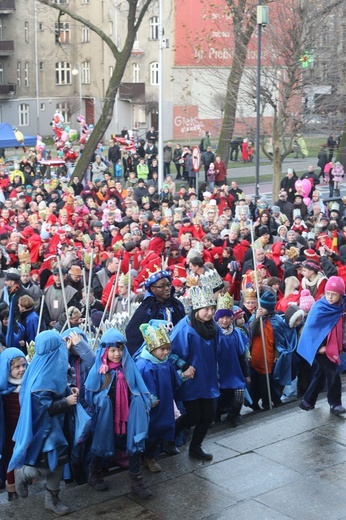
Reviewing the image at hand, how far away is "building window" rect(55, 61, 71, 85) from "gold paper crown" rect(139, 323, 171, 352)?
2136 inches

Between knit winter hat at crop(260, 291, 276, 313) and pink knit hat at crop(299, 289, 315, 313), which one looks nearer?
knit winter hat at crop(260, 291, 276, 313)

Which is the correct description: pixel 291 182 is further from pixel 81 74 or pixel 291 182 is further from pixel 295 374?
pixel 81 74

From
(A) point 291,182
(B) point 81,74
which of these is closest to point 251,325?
(A) point 291,182

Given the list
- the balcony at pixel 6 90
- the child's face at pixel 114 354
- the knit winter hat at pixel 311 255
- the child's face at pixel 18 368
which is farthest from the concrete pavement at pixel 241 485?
the balcony at pixel 6 90

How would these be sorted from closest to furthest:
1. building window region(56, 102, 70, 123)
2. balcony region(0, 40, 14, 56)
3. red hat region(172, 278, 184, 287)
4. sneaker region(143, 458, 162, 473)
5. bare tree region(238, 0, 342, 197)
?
sneaker region(143, 458, 162, 473), red hat region(172, 278, 184, 287), bare tree region(238, 0, 342, 197), balcony region(0, 40, 14, 56), building window region(56, 102, 70, 123)

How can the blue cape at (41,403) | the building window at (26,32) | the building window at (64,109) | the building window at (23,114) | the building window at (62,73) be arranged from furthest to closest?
the building window at (62,73)
the building window at (64,109)
the building window at (23,114)
the building window at (26,32)
the blue cape at (41,403)

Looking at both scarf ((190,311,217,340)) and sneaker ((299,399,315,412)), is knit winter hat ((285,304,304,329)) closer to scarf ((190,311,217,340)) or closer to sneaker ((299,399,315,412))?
sneaker ((299,399,315,412))

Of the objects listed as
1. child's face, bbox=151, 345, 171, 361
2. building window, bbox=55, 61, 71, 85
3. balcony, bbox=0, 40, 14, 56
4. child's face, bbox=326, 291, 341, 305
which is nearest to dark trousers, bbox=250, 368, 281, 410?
child's face, bbox=326, 291, 341, 305

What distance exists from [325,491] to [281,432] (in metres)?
1.35

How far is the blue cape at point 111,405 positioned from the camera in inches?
291

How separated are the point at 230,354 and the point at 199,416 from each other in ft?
2.70

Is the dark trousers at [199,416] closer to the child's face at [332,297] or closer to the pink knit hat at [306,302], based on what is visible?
the child's face at [332,297]

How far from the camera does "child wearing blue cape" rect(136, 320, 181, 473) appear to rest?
25.1ft

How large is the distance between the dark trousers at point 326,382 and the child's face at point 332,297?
54 cm
